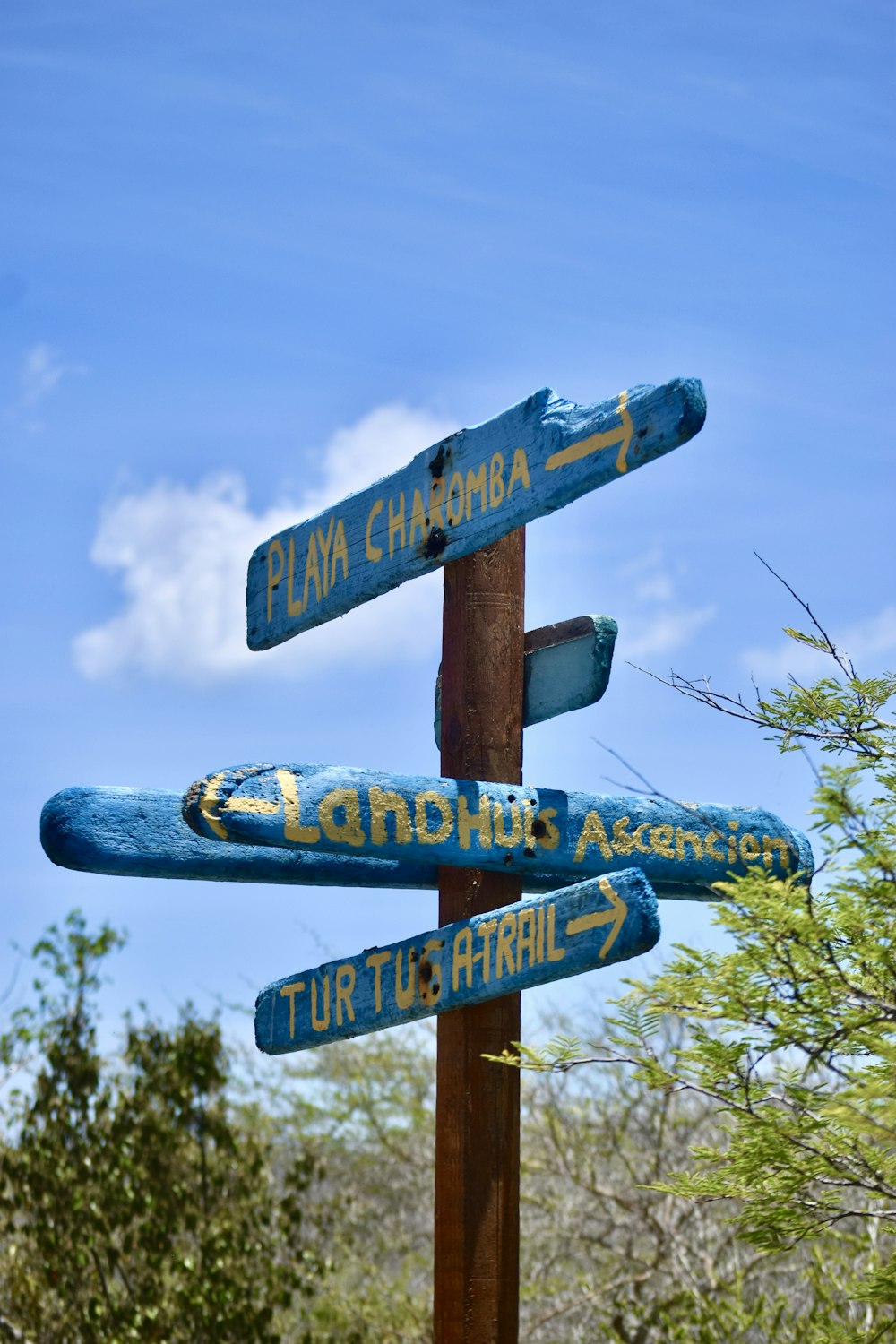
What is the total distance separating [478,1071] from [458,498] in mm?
1480

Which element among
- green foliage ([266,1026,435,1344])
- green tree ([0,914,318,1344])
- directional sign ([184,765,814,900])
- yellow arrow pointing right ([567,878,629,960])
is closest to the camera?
yellow arrow pointing right ([567,878,629,960])

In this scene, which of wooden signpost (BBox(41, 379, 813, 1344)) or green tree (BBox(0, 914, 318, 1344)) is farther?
green tree (BBox(0, 914, 318, 1344))

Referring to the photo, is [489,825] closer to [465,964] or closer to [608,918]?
[465,964]

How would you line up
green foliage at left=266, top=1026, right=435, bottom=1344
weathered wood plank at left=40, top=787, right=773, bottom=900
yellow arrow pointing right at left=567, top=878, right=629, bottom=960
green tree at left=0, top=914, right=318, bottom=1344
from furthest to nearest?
green foliage at left=266, top=1026, right=435, bottom=1344 < green tree at left=0, top=914, right=318, bottom=1344 < weathered wood plank at left=40, top=787, right=773, bottom=900 < yellow arrow pointing right at left=567, top=878, right=629, bottom=960

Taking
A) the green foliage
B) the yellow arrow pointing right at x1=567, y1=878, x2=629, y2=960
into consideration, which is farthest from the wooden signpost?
the green foliage

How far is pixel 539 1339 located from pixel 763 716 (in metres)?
10.2

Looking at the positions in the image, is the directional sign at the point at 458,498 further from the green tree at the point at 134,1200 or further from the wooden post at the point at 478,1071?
the green tree at the point at 134,1200

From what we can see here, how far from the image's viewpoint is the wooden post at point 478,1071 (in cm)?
401

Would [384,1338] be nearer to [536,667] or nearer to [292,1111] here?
[292,1111]

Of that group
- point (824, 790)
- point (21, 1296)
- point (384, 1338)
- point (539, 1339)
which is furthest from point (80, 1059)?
point (824, 790)

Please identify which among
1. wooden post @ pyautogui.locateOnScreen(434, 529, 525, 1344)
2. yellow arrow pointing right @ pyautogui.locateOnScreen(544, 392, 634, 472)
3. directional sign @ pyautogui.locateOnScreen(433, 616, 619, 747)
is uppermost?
yellow arrow pointing right @ pyautogui.locateOnScreen(544, 392, 634, 472)

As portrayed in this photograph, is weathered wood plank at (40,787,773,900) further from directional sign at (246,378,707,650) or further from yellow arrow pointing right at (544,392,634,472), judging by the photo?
yellow arrow pointing right at (544,392,634,472)

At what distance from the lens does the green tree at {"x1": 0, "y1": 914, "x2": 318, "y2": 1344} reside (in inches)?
389

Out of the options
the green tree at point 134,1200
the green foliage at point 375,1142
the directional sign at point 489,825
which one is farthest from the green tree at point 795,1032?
the green foliage at point 375,1142
